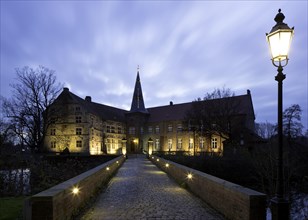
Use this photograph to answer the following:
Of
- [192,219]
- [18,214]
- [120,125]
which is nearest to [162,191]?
[192,219]

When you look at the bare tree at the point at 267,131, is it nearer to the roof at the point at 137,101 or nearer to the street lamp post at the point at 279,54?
the roof at the point at 137,101

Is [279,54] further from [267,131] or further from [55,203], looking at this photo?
[267,131]

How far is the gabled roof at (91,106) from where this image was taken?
156ft

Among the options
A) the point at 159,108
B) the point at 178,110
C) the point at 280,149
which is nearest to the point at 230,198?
the point at 280,149

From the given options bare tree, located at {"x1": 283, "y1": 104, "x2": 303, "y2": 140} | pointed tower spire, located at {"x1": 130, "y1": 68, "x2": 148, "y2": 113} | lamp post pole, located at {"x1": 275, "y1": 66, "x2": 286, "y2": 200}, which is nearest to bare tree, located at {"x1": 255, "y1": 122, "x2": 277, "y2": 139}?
bare tree, located at {"x1": 283, "y1": 104, "x2": 303, "y2": 140}

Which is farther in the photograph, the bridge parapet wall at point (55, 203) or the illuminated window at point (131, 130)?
the illuminated window at point (131, 130)

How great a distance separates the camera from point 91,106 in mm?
52625

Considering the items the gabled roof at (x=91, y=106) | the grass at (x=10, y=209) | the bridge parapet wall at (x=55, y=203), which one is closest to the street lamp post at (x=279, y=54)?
the bridge parapet wall at (x=55, y=203)

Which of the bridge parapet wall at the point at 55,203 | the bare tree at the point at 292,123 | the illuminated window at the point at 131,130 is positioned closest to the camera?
the bridge parapet wall at the point at 55,203

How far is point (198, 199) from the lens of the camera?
912 centimetres

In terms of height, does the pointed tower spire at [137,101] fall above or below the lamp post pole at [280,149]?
above

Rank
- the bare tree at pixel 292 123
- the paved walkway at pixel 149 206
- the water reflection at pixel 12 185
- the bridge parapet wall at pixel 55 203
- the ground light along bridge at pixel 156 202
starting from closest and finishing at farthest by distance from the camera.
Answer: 1. the bridge parapet wall at pixel 55 203
2. the ground light along bridge at pixel 156 202
3. the paved walkway at pixel 149 206
4. the water reflection at pixel 12 185
5. the bare tree at pixel 292 123

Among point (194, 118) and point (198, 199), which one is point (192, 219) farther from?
point (194, 118)

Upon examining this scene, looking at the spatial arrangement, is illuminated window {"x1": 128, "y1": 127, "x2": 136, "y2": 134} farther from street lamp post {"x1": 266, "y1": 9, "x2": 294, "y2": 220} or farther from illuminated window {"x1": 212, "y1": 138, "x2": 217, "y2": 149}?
street lamp post {"x1": 266, "y1": 9, "x2": 294, "y2": 220}
